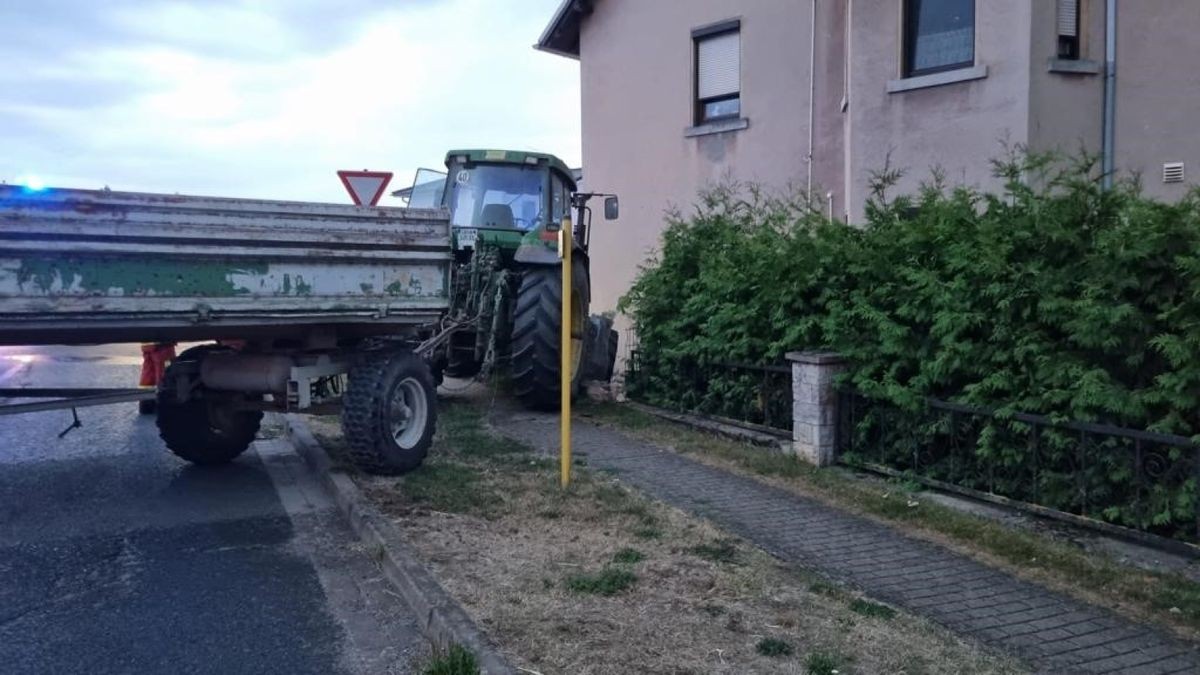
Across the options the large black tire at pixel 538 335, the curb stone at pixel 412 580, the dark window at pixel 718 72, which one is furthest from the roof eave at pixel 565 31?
the curb stone at pixel 412 580

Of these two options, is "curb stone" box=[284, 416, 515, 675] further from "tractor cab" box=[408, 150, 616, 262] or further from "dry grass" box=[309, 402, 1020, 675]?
"tractor cab" box=[408, 150, 616, 262]

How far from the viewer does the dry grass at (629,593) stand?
426cm

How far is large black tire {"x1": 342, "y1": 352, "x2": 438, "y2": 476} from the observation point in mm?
7559

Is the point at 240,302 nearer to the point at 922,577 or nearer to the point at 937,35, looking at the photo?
the point at 922,577

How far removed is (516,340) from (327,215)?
3584 millimetres

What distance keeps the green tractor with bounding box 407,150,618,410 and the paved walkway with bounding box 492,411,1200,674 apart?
8.65 feet

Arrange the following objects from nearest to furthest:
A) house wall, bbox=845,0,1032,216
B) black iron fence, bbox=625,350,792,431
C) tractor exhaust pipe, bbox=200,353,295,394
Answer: tractor exhaust pipe, bbox=200,353,295,394
black iron fence, bbox=625,350,792,431
house wall, bbox=845,0,1032,216

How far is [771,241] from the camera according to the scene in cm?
895

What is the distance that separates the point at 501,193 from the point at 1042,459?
7.08 meters

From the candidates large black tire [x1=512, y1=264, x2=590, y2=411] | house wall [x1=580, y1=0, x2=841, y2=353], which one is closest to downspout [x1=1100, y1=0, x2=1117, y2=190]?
house wall [x1=580, y1=0, x2=841, y2=353]

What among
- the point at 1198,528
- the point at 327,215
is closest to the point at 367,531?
the point at 327,215

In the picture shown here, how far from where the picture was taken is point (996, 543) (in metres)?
5.86

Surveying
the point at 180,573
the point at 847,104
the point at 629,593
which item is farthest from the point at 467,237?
the point at 629,593

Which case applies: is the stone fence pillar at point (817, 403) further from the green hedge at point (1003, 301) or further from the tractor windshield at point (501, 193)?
the tractor windshield at point (501, 193)
